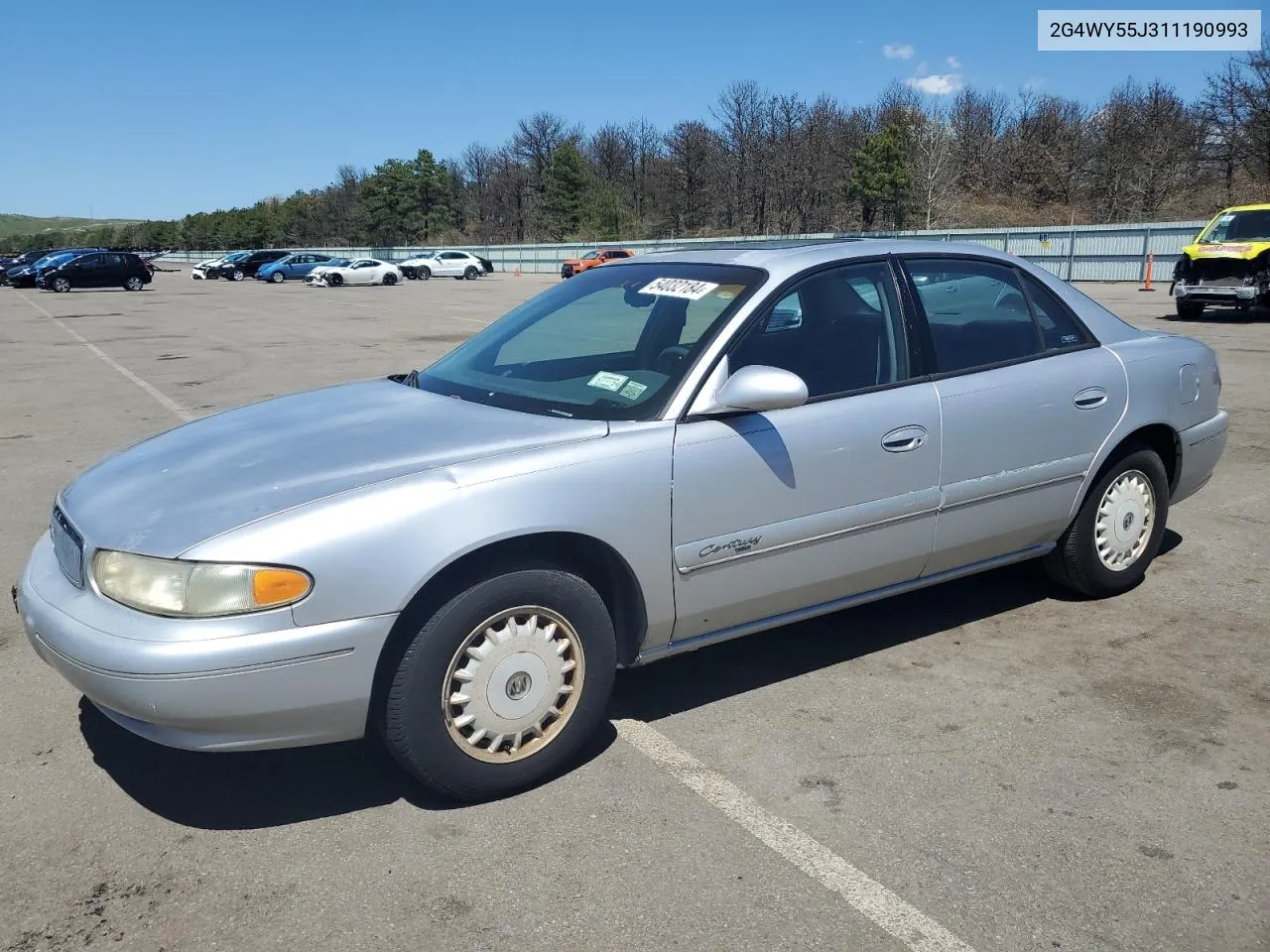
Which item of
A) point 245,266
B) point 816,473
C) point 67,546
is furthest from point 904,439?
point 245,266

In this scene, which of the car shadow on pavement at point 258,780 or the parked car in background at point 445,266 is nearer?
the car shadow on pavement at point 258,780

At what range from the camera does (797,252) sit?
161 inches

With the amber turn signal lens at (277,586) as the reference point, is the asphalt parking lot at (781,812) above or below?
below

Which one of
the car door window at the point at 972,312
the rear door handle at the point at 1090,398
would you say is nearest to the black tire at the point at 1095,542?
the rear door handle at the point at 1090,398

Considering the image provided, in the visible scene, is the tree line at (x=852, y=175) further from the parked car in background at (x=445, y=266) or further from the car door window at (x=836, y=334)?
the car door window at (x=836, y=334)

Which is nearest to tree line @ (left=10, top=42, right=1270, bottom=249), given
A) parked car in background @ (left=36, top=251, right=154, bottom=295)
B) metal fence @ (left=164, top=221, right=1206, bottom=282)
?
metal fence @ (left=164, top=221, right=1206, bottom=282)

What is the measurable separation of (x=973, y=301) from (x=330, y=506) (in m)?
2.75

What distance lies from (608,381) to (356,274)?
45.6 meters

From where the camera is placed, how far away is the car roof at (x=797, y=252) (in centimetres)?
396

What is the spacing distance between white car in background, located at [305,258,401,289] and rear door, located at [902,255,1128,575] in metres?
44.5

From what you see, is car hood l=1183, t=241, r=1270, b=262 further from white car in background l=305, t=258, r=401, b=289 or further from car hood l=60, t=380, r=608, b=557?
white car in background l=305, t=258, r=401, b=289

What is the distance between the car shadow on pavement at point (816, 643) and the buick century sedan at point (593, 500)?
0.38 m

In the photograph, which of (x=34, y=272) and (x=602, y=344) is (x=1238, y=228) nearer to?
(x=602, y=344)

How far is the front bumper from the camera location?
275cm
